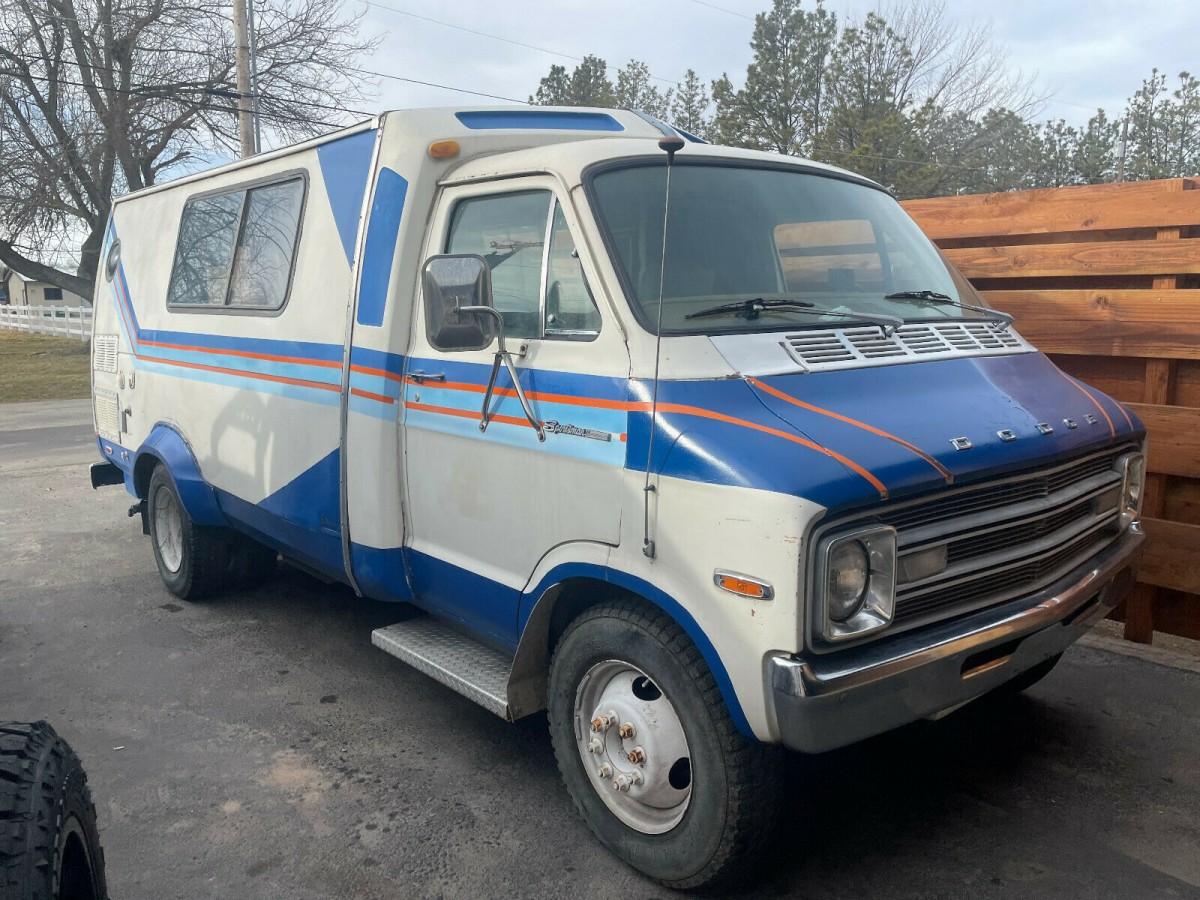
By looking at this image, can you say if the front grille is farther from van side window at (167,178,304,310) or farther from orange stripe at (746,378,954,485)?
van side window at (167,178,304,310)

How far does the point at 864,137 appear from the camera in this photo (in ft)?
108

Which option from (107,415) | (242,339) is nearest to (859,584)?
(242,339)

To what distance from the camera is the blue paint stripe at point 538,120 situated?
13.6 ft

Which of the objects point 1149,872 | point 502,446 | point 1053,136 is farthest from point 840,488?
point 1053,136

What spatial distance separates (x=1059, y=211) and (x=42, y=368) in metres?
26.1

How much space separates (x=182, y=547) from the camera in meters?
6.07

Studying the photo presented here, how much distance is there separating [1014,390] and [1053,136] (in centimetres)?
4217

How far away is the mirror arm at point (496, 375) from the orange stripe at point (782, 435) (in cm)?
59

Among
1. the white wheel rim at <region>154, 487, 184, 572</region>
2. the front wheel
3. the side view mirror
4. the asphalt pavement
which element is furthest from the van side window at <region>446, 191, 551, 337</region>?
the white wheel rim at <region>154, 487, 184, 572</region>

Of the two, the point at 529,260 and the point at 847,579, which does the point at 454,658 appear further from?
the point at 847,579

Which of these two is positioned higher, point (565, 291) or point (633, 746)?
point (565, 291)

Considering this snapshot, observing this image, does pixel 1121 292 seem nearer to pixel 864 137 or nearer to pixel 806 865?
pixel 806 865

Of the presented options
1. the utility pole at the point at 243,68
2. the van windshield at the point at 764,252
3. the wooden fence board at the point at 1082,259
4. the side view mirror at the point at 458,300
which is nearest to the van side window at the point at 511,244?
the side view mirror at the point at 458,300

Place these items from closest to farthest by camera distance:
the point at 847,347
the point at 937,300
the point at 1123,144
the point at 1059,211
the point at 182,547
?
the point at 847,347 → the point at 937,300 → the point at 1059,211 → the point at 182,547 → the point at 1123,144
